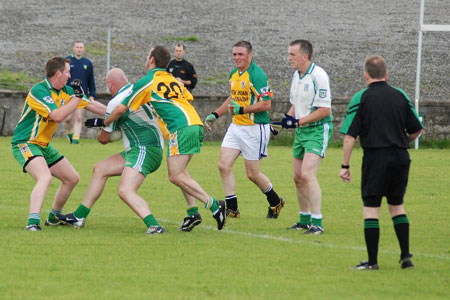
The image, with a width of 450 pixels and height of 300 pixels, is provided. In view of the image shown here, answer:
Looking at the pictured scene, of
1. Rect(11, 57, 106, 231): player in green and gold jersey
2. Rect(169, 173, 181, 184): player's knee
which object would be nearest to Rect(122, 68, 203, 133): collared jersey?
Rect(169, 173, 181, 184): player's knee

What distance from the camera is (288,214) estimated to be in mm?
12648

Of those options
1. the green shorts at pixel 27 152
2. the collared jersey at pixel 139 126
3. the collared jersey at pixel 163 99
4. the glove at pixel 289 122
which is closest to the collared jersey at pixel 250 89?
the glove at pixel 289 122

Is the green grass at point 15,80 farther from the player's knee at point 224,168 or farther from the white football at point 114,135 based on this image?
the white football at point 114,135

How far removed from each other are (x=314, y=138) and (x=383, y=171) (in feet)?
8.48

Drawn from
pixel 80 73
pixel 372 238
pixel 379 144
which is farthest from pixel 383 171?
pixel 80 73

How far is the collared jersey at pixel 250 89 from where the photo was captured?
12250mm

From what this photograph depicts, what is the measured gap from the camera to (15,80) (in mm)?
27234

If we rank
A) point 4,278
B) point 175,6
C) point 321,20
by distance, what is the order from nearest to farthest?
point 4,278 < point 321,20 < point 175,6

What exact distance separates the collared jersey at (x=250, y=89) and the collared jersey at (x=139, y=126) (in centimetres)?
180

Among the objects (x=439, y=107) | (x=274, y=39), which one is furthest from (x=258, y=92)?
(x=274, y=39)

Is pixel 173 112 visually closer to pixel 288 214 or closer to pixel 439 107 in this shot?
pixel 288 214

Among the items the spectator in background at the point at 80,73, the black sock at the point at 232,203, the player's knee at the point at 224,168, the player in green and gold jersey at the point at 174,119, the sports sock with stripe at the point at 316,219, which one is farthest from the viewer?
the spectator in background at the point at 80,73

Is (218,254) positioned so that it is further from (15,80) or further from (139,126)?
(15,80)

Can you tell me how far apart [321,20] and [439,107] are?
482 inches
